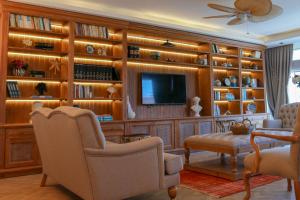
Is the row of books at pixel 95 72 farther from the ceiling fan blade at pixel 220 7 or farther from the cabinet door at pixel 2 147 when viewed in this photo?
the ceiling fan blade at pixel 220 7

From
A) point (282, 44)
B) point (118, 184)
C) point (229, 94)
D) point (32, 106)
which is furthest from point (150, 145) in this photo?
point (282, 44)

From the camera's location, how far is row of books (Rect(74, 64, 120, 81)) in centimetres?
467

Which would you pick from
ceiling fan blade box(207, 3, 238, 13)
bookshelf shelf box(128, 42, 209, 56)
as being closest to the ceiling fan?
ceiling fan blade box(207, 3, 238, 13)

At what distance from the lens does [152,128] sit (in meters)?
5.15

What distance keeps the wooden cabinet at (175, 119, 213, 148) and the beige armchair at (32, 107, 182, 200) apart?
9.21 feet

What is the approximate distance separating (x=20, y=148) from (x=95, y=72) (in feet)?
5.81

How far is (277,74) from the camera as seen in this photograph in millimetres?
7191

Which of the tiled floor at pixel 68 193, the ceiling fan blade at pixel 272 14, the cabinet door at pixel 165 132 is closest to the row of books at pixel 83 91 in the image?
the cabinet door at pixel 165 132

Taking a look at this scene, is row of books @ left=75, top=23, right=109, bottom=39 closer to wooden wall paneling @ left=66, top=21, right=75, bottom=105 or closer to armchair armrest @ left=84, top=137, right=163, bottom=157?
wooden wall paneling @ left=66, top=21, right=75, bottom=105

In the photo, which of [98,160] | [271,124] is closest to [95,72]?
[98,160]

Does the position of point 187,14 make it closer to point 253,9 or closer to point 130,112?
point 253,9

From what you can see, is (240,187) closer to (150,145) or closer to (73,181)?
(150,145)

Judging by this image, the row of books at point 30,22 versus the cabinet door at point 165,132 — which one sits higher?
the row of books at point 30,22

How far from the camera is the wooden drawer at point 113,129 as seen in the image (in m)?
4.59
